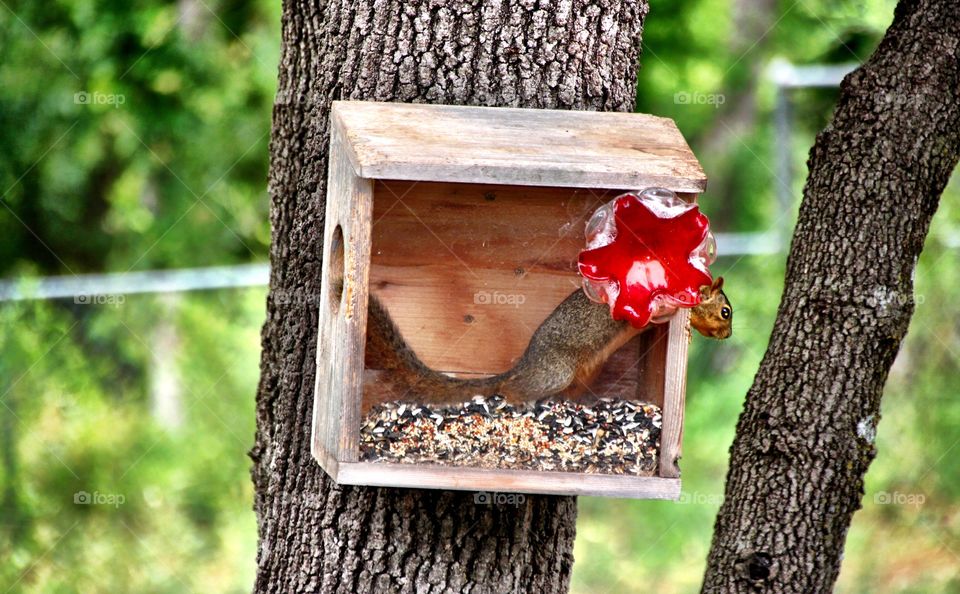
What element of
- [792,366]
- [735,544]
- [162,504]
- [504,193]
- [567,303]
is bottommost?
[162,504]

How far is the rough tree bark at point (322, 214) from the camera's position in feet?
6.48

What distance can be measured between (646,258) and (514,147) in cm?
28

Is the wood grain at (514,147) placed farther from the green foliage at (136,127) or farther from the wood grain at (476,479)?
the green foliage at (136,127)

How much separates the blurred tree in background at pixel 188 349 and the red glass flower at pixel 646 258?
291 cm

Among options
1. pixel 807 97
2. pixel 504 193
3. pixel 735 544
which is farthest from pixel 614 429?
pixel 807 97

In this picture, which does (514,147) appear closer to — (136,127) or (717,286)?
(717,286)

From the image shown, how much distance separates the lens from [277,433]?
7.35 feet

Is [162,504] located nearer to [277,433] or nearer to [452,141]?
[277,433]

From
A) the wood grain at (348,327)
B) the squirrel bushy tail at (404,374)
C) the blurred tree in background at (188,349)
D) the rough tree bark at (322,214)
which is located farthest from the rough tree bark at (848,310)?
the blurred tree in background at (188,349)

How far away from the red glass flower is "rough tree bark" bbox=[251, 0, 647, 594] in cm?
40

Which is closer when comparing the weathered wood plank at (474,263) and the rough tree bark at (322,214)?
the weathered wood plank at (474,263)

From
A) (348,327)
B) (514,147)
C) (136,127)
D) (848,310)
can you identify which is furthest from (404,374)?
(136,127)

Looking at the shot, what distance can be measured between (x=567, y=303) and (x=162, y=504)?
3227 millimetres

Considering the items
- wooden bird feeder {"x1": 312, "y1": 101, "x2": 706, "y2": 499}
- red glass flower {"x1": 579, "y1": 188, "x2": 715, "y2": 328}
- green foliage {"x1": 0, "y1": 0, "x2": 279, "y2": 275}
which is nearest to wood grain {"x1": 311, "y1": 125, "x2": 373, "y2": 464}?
wooden bird feeder {"x1": 312, "y1": 101, "x2": 706, "y2": 499}
